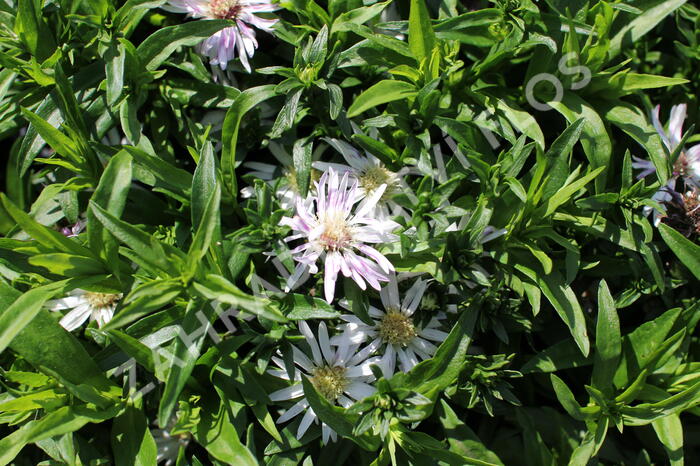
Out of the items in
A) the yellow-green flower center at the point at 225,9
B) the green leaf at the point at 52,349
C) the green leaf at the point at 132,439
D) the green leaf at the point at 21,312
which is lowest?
the green leaf at the point at 132,439

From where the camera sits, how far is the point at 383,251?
1716 mm

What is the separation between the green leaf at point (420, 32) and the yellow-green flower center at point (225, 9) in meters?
0.56

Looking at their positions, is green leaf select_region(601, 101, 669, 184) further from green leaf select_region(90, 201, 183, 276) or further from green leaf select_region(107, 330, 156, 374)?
green leaf select_region(107, 330, 156, 374)

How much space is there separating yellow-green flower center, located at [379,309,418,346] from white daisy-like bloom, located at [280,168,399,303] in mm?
159

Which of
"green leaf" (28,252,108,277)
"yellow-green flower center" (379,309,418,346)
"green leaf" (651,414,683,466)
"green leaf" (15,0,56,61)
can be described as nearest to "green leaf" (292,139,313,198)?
"yellow-green flower center" (379,309,418,346)

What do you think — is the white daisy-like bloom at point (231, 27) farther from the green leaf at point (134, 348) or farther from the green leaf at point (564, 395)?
the green leaf at point (564, 395)

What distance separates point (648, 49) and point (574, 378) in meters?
1.21

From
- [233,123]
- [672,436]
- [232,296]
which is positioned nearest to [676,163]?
[672,436]

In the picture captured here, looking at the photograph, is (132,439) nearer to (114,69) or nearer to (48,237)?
(48,237)

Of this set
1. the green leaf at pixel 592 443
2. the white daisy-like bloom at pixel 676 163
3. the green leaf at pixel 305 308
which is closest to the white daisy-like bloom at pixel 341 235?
the green leaf at pixel 305 308

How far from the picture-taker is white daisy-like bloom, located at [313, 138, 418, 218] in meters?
1.86

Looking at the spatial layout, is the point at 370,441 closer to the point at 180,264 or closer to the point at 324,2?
the point at 180,264

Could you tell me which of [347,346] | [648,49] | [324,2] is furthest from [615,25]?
[347,346]

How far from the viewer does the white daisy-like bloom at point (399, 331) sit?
1810 mm
